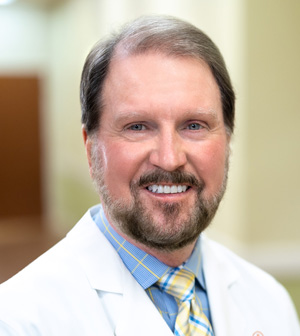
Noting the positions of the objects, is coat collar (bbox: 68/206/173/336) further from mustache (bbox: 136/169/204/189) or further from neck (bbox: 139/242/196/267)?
mustache (bbox: 136/169/204/189)

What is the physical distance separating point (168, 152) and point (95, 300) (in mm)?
352

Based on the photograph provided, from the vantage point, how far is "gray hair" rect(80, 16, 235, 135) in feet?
4.03

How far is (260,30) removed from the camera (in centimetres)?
333

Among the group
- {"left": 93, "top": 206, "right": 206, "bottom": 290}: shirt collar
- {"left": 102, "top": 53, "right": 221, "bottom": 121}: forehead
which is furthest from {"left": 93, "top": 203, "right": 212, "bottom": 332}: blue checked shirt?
{"left": 102, "top": 53, "right": 221, "bottom": 121}: forehead

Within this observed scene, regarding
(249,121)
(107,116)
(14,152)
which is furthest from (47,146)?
(107,116)

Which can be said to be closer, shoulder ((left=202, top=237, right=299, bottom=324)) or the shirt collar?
the shirt collar

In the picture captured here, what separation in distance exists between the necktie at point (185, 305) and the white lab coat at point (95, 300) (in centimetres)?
4

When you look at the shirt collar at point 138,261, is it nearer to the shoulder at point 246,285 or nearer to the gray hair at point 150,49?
the shoulder at point 246,285

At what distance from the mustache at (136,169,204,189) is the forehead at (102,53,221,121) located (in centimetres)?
14

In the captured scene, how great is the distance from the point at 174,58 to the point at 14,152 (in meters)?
7.75

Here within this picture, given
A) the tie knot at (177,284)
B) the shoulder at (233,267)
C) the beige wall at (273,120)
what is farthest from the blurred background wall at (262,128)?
the tie knot at (177,284)

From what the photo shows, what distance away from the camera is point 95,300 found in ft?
3.91

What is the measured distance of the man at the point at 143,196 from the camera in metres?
1.18

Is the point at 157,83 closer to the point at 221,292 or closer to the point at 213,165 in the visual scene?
the point at 213,165
